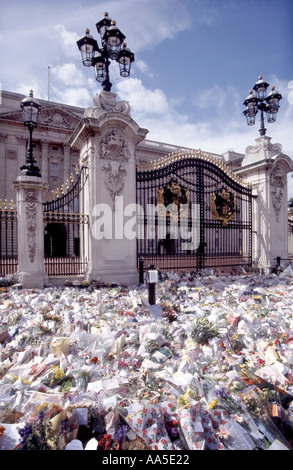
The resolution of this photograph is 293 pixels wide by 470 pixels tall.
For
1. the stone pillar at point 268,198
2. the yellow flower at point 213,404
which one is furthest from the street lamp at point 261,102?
the yellow flower at point 213,404

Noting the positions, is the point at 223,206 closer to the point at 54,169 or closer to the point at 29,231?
the point at 29,231

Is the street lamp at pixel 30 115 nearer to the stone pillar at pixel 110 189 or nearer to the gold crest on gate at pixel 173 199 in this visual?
the stone pillar at pixel 110 189

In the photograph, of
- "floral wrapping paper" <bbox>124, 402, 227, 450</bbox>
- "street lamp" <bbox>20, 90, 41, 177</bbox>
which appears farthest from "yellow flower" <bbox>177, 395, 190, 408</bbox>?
"street lamp" <bbox>20, 90, 41, 177</bbox>

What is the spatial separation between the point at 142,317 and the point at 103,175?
Result: 15.5ft

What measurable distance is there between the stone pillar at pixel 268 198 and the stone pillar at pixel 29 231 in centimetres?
894

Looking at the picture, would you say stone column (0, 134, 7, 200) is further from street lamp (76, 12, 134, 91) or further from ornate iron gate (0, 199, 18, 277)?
street lamp (76, 12, 134, 91)

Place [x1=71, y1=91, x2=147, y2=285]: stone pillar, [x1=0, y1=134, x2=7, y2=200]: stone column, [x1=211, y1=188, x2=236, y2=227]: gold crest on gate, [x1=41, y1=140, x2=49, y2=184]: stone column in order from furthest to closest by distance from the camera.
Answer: [x1=41, y1=140, x2=49, y2=184]: stone column
[x1=0, y1=134, x2=7, y2=200]: stone column
[x1=211, y1=188, x2=236, y2=227]: gold crest on gate
[x1=71, y1=91, x2=147, y2=285]: stone pillar

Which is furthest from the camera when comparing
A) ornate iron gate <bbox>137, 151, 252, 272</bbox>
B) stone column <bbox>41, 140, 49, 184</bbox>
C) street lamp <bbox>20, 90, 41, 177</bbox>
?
stone column <bbox>41, 140, 49, 184</bbox>

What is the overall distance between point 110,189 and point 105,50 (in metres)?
4.29

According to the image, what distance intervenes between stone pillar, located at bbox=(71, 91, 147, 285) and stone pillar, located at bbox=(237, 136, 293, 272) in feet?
19.6

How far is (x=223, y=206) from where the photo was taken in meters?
11.6

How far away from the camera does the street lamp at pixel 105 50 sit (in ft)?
27.1

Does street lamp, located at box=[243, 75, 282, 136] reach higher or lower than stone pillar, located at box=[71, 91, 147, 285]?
higher

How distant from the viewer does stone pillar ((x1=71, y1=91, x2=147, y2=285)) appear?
8109mm
